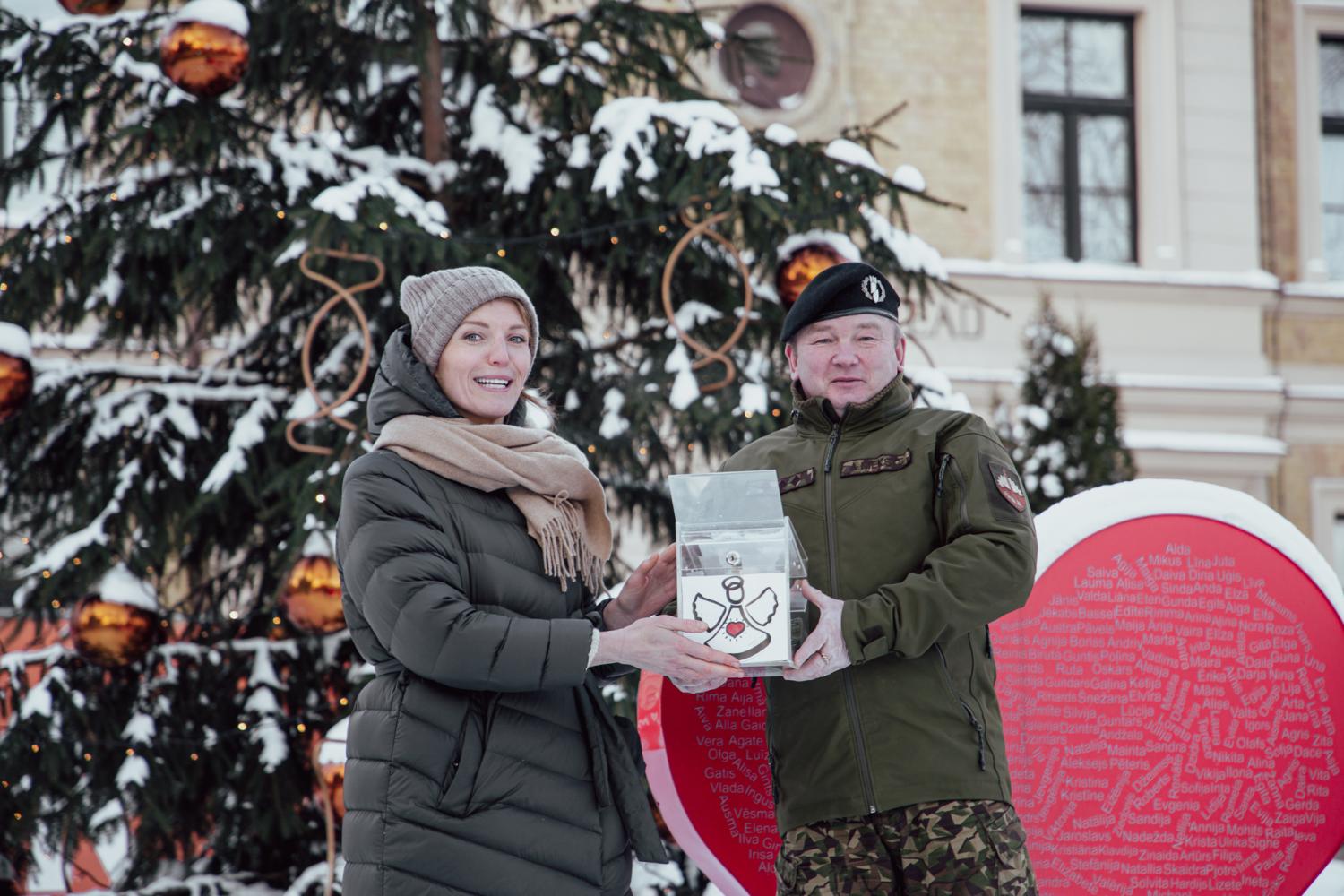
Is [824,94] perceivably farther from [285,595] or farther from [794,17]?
[285,595]

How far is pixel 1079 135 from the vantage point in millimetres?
12492

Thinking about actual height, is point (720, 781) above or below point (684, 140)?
below

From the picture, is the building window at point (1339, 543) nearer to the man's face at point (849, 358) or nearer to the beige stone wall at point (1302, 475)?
the beige stone wall at point (1302, 475)

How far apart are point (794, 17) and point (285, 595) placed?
8.23 metres

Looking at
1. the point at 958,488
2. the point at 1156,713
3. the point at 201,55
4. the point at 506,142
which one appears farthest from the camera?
the point at 506,142

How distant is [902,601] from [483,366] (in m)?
0.84

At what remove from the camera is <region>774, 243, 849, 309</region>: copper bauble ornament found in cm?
531

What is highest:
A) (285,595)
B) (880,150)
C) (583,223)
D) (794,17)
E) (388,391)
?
(794,17)

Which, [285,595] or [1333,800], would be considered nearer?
[1333,800]

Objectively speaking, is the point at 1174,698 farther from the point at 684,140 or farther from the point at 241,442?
the point at 241,442

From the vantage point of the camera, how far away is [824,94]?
466 inches

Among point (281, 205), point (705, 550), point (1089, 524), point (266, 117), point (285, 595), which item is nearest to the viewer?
point (705, 550)

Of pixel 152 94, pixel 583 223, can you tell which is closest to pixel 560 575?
pixel 583 223

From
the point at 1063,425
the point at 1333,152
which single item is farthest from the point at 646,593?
the point at 1333,152
